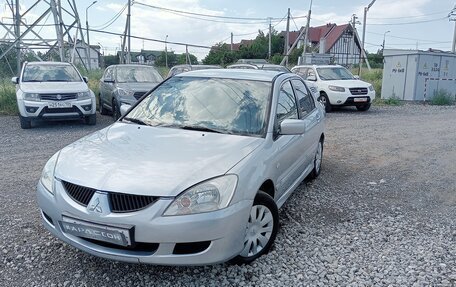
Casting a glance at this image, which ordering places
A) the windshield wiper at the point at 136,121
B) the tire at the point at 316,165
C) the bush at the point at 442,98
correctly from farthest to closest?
the bush at the point at 442,98
the tire at the point at 316,165
the windshield wiper at the point at 136,121

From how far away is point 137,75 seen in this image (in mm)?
11211

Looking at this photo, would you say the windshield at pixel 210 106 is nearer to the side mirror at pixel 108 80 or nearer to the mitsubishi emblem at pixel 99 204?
the mitsubishi emblem at pixel 99 204

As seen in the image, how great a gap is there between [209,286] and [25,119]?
311 inches

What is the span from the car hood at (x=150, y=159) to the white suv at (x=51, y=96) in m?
5.96

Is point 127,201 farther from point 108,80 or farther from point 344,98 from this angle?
point 344,98

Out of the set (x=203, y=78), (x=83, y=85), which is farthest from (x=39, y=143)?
(x=203, y=78)

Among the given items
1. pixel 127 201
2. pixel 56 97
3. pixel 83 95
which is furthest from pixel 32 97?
pixel 127 201

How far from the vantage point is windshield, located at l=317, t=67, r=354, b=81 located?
1430 cm

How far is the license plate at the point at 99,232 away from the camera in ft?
8.73

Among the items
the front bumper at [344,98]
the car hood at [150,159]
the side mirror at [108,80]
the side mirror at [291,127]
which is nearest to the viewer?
the car hood at [150,159]

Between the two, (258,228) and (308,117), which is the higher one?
(308,117)

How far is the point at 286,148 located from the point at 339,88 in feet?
33.9

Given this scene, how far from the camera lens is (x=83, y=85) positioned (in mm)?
9805

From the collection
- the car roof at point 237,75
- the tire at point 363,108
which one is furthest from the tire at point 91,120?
the tire at point 363,108
